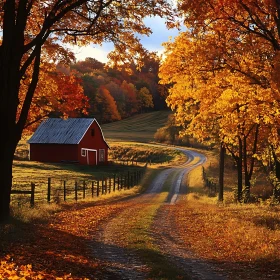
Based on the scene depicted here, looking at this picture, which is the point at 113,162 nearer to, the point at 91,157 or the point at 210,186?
the point at 91,157

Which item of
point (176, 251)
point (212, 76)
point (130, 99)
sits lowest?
point (176, 251)

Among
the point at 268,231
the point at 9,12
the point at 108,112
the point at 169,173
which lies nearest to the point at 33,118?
the point at 9,12

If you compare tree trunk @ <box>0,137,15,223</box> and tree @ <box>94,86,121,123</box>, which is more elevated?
tree @ <box>94,86,121,123</box>

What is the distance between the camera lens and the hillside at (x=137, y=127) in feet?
328

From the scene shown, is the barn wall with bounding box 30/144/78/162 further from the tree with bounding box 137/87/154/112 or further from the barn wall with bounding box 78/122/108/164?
the tree with bounding box 137/87/154/112

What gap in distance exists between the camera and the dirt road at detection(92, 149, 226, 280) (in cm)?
824

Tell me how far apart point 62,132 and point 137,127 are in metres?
63.7

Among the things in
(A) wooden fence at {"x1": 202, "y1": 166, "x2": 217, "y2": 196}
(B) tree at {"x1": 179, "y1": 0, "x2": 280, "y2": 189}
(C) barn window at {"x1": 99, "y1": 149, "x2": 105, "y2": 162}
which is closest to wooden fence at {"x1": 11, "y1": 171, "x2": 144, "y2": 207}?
(A) wooden fence at {"x1": 202, "y1": 166, "x2": 217, "y2": 196}

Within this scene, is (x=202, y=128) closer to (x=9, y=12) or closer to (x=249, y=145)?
(x=249, y=145)

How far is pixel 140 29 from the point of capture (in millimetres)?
14648

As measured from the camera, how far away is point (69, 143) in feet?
186

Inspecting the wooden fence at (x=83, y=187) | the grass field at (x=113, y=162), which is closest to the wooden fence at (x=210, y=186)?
the wooden fence at (x=83, y=187)

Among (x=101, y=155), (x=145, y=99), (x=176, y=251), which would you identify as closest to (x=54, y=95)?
(x=176, y=251)

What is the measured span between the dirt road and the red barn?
134 ft
